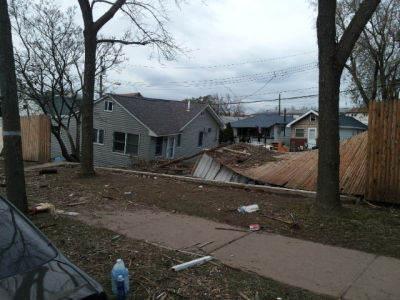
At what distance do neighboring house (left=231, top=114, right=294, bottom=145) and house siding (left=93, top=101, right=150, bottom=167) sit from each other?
2302 centimetres

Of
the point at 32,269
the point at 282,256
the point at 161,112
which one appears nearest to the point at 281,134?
the point at 161,112

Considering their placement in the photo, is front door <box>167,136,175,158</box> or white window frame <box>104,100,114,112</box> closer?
white window frame <box>104,100,114,112</box>

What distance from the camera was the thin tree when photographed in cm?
646

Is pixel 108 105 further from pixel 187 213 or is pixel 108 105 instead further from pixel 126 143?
pixel 187 213

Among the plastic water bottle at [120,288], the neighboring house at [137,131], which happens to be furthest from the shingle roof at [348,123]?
the plastic water bottle at [120,288]

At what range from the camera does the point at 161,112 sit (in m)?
29.3

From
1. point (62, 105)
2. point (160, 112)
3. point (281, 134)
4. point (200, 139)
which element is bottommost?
point (200, 139)

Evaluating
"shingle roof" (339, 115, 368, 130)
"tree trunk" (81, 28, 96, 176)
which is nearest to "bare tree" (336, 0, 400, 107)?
"shingle roof" (339, 115, 368, 130)

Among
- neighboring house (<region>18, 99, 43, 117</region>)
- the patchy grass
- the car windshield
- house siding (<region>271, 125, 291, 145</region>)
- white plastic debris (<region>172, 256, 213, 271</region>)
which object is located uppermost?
neighboring house (<region>18, 99, 43, 117</region>)

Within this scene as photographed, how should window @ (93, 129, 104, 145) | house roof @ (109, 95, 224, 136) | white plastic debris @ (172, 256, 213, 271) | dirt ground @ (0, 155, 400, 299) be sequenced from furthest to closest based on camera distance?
window @ (93, 129, 104, 145)
house roof @ (109, 95, 224, 136)
white plastic debris @ (172, 256, 213, 271)
dirt ground @ (0, 155, 400, 299)

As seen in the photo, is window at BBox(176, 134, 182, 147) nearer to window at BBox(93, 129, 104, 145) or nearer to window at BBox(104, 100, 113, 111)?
window at BBox(104, 100, 113, 111)

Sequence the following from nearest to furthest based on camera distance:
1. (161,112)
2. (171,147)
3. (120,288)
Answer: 1. (120,288)
2. (171,147)
3. (161,112)

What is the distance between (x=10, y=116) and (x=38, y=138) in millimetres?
10851

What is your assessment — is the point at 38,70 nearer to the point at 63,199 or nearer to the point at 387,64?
the point at 63,199
